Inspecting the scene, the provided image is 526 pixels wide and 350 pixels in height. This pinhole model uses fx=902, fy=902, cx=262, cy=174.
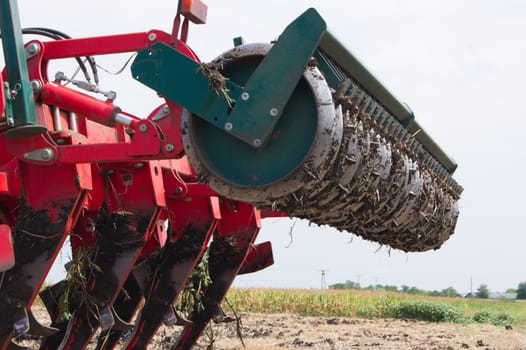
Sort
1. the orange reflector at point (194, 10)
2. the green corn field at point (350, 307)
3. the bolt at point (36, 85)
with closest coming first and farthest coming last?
the orange reflector at point (194, 10) → the bolt at point (36, 85) → the green corn field at point (350, 307)

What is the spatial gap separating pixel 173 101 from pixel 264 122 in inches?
21.1

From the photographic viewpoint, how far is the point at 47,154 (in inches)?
221

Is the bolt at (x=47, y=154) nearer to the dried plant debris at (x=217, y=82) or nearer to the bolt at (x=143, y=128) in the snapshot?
the bolt at (x=143, y=128)

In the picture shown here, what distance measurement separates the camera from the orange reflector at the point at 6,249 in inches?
211

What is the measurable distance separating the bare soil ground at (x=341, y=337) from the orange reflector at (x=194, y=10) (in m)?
5.14

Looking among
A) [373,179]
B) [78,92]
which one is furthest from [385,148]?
[78,92]

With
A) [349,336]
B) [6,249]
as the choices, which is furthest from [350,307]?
[6,249]

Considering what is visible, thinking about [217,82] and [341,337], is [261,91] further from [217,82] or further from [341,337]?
[341,337]

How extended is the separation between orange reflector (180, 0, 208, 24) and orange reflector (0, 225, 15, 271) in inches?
65.1

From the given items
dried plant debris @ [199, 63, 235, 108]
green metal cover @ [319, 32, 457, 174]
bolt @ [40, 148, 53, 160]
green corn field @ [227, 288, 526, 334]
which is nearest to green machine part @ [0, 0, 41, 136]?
bolt @ [40, 148, 53, 160]

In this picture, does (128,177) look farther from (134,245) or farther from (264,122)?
(264,122)

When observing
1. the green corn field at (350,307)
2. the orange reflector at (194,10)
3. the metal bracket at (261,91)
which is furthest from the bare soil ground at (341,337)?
the metal bracket at (261,91)

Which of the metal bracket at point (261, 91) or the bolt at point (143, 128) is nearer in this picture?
the metal bracket at point (261, 91)

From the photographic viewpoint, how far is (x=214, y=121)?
4.58 m
